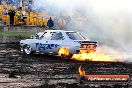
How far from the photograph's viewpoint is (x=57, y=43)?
19.9m

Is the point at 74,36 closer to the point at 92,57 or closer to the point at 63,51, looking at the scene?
the point at 63,51

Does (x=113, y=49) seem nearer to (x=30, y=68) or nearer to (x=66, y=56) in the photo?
(x=66, y=56)

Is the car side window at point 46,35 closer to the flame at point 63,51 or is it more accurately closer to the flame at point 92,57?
the flame at point 63,51

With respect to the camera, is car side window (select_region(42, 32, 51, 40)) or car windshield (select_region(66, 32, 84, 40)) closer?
car windshield (select_region(66, 32, 84, 40))

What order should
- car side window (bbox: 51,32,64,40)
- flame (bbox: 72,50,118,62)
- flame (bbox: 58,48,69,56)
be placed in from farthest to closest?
car side window (bbox: 51,32,64,40), flame (bbox: 58,48,69,56), flame (bbox: 72,50,118,62)

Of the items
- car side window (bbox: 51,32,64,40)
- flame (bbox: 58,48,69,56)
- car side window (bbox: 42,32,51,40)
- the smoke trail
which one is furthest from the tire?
the smoke trail

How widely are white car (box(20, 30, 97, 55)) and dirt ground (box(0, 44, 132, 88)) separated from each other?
911 mm

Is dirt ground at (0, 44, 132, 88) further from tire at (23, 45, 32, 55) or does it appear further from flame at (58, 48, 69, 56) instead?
tire at (23, 45, 32, 55)

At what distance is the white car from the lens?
19156 millimetres

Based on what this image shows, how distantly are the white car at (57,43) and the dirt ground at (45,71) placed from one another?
911 mm

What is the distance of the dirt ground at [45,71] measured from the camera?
1193 centimetres

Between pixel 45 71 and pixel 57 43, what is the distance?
5165 mm

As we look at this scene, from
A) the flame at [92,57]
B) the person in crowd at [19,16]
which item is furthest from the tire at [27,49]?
the person in crowd at [19,16]

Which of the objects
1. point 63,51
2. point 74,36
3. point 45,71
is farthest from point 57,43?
point 45,71
